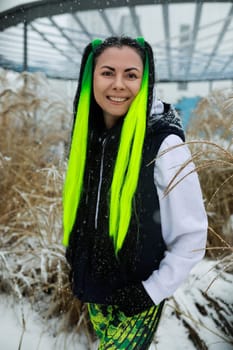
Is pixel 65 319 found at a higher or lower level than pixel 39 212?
lower

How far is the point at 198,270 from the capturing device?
8.15 feet

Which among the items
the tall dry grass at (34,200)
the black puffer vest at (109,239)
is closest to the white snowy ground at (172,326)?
the tall dry grass at (34,200)

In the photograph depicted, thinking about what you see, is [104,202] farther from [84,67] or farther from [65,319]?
[65,319]

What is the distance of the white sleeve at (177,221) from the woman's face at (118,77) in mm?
197

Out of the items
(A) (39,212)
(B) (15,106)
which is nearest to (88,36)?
(B) (15,106)

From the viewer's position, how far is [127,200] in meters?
1.25

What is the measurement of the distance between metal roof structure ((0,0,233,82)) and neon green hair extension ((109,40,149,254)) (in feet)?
15.8

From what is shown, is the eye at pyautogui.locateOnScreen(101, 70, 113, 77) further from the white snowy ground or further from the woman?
the white snowy ground

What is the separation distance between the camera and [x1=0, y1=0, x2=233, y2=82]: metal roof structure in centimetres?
802

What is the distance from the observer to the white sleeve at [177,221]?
1.17 metres

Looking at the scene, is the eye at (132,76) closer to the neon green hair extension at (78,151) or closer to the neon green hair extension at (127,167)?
the neon green hair extension at (127,167)

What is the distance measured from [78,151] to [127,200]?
294 millimetres

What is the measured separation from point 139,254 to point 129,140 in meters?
0.35

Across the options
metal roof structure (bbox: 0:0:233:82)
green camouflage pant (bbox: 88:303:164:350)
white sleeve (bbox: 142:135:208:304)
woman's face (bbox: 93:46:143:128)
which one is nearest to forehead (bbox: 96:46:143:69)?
woman's face (bbox: 93:46:143:128)
